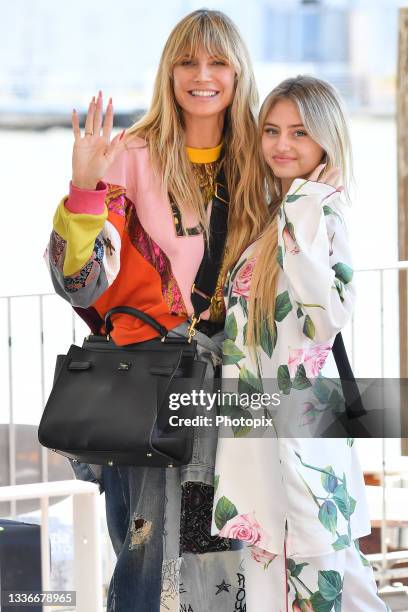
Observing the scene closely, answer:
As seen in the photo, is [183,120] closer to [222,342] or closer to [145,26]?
[222,342]

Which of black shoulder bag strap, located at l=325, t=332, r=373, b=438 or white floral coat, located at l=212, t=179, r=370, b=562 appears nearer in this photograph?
white floral coat, located at l=212, t=179, r=370, b=562

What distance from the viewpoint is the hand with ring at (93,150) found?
1.83 m

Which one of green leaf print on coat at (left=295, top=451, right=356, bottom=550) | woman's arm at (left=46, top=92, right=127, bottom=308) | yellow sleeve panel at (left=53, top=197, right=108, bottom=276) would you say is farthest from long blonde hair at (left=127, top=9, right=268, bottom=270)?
green leaf print on coat at (left=295, top=451, right=356, bottom=550)

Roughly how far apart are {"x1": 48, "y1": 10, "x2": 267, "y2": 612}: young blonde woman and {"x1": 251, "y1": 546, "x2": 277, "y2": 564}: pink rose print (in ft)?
0.27

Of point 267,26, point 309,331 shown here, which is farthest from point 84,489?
point 267,26

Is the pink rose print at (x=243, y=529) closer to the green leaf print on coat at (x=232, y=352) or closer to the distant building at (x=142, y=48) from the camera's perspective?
the green leaf print on coat at (x=232, y=352)

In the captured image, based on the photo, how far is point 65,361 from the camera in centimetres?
201

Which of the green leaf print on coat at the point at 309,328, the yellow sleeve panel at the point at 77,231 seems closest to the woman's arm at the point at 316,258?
the green leaf print on coat at the point at 309,328

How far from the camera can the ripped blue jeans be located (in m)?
1.98

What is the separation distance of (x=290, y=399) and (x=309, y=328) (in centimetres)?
17

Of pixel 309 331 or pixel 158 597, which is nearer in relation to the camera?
pixel 309 331

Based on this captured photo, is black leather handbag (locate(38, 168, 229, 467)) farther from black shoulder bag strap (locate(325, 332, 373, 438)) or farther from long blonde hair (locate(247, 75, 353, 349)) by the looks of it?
black shoulder bag strap (locate(325, 332, 373, 438))

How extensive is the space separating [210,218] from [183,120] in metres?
0.23

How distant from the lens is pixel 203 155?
2064 mm
